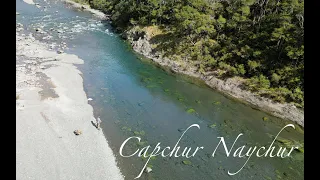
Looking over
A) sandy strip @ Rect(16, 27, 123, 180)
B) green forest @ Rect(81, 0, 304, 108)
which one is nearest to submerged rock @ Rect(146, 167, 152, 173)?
sandy strip @ Rect(16, 27, 123, 180)

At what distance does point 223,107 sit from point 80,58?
19901 mm

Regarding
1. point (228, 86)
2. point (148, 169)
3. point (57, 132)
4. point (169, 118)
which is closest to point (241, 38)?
point (228, 86)

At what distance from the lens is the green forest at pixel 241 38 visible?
2958 cm

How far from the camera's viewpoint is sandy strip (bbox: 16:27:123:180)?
702 inches

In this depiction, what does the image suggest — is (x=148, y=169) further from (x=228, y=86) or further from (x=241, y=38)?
(x=241, y=38)

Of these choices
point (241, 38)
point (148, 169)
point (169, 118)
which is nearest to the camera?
point (148, 169)

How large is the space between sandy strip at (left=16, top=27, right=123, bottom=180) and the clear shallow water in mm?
1087

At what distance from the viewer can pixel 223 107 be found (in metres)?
27.6

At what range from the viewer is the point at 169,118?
2494 cm

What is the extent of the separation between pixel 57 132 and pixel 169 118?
29.4ft

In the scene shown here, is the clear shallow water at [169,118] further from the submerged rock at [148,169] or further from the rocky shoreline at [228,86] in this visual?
the rocky shoreline at [228,86]

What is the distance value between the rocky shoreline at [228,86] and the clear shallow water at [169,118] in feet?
3.28
